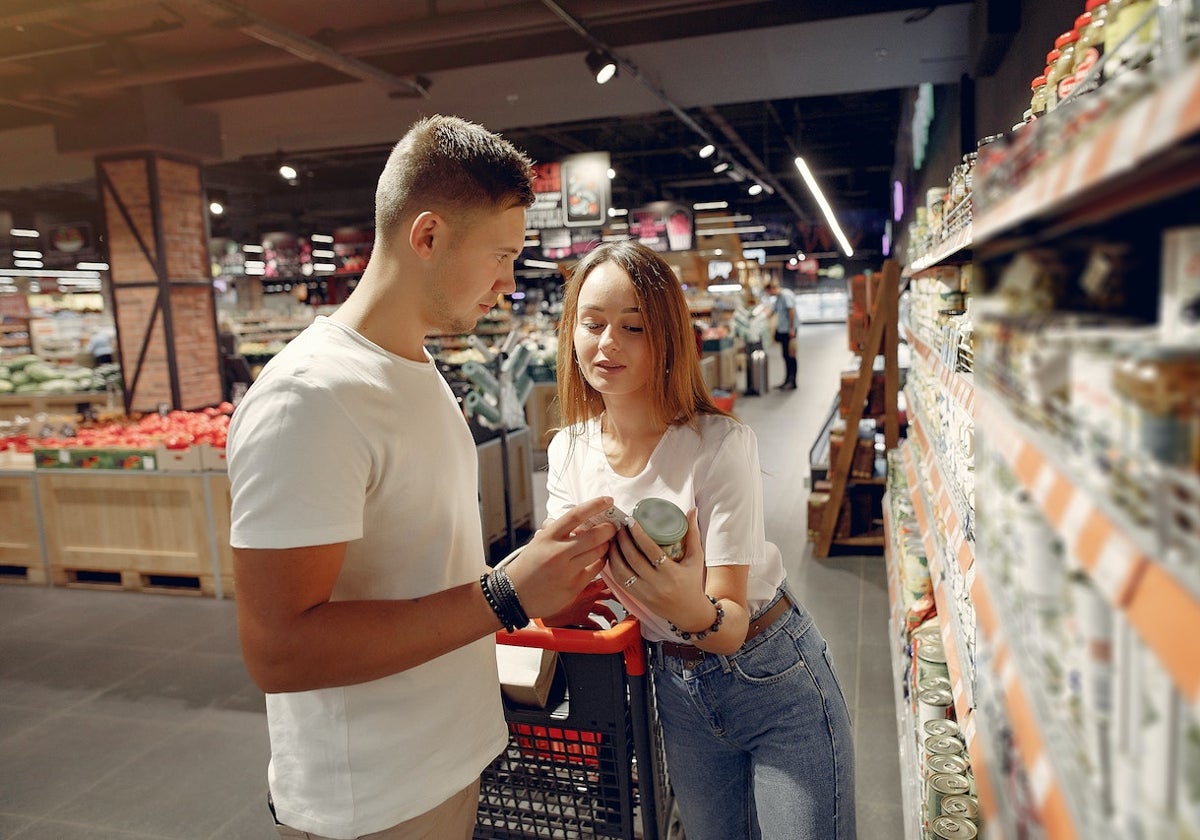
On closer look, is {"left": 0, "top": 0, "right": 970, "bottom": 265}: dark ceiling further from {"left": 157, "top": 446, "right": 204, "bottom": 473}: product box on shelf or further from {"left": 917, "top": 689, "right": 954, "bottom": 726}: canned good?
{"left": 917, "top": 689, "right": 954, "bottom": 726}: canned good

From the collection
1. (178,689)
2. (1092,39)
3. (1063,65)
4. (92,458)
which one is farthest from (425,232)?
(92,458)

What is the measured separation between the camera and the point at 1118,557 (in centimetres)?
44

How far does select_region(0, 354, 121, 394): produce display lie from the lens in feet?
34.4

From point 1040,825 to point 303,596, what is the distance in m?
0.97

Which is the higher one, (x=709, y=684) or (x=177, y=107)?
(x=177, y=107)

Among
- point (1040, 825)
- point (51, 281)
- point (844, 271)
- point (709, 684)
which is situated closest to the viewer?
point (1040, 825)

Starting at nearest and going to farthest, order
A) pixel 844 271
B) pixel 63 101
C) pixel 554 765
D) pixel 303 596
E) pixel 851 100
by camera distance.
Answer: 1. pixel 303 596
2. pixel 554 765
3. pixel 63 101
4. pixel 851 100
5. pixel 844 271

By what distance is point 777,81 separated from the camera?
856 cm

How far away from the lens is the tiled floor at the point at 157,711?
3.10 m

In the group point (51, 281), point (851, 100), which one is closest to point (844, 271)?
point (851, 100)

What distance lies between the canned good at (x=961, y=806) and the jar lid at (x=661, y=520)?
39.6 inches

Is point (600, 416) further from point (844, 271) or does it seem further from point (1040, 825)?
point (844, 271)

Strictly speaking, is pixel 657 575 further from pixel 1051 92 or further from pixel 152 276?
pixel 152 276

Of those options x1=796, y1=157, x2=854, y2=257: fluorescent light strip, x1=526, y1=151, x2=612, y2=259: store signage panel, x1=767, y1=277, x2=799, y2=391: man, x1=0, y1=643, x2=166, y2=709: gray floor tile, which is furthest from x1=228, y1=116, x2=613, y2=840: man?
x1=767, y1=277, x2=799, y2=391: man
